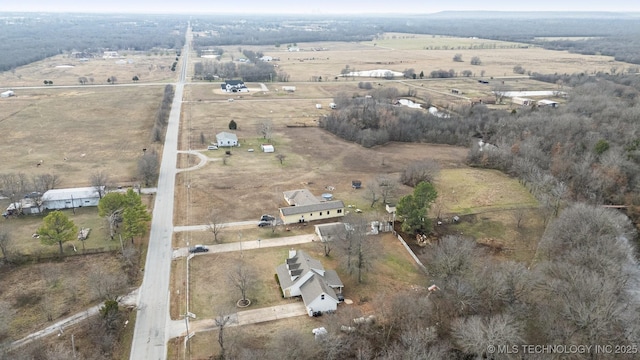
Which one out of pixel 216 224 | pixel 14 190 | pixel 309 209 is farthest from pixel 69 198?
pixel 309 209

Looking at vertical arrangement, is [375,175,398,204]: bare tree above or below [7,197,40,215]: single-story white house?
above

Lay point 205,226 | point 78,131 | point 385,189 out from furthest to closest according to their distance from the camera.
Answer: point 78,131 → point 385,189 → point 205,226

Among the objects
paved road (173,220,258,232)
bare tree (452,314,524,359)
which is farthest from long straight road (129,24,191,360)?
bare tree (452,314,524,359)

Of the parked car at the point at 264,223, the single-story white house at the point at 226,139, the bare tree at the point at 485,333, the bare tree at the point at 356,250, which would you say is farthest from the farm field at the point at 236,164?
the bare tree at the point at 485,333

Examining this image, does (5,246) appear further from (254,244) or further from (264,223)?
(264,223)

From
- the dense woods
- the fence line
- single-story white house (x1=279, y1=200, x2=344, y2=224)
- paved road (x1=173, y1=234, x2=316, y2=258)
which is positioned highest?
the dense woods

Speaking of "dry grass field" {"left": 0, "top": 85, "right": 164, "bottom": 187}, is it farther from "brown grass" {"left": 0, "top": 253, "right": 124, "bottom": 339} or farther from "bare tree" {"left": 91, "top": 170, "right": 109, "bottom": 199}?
"brown grass" {"left": 0, "top": 253, "right": 124, "bottom": 339}
